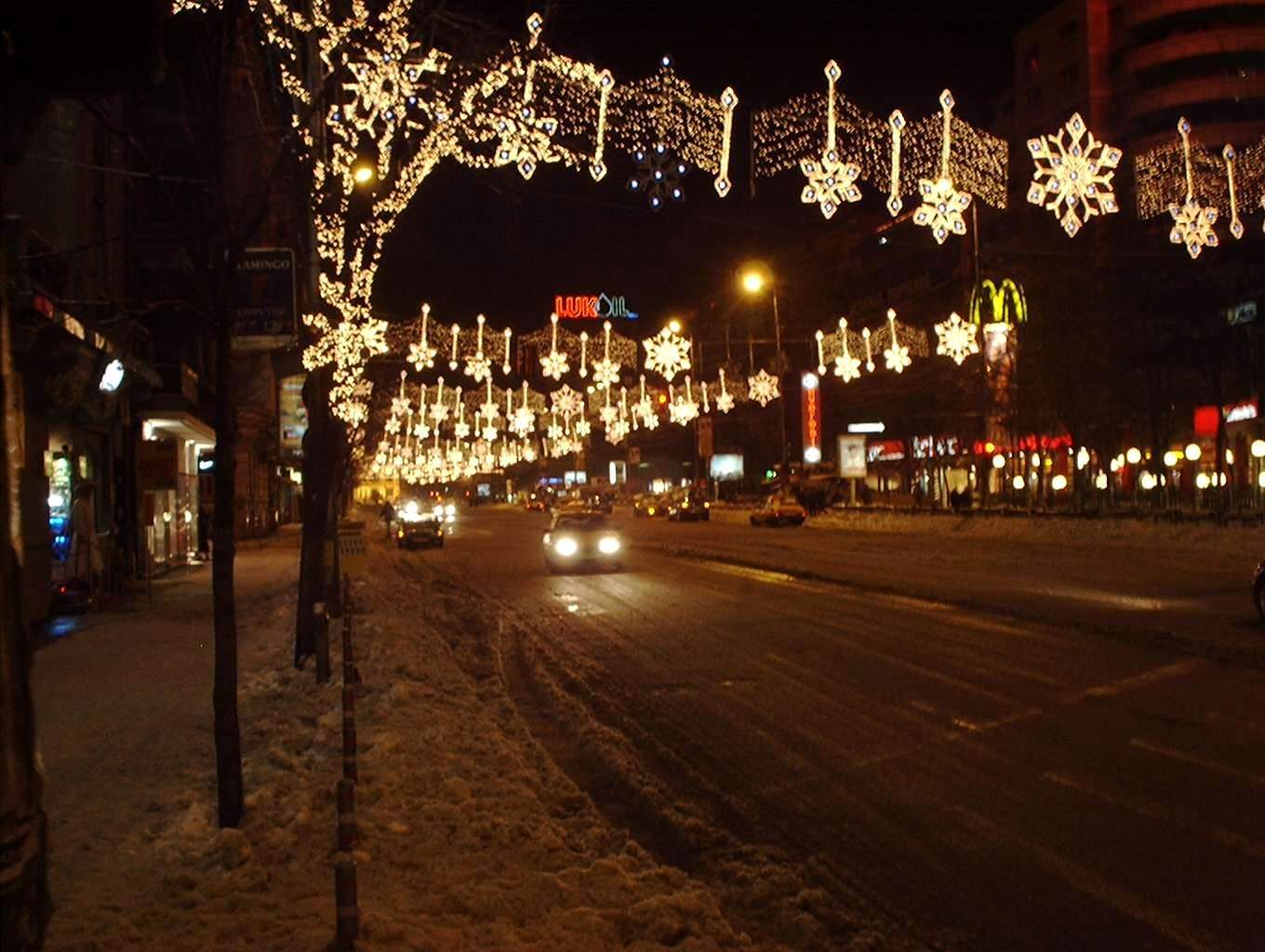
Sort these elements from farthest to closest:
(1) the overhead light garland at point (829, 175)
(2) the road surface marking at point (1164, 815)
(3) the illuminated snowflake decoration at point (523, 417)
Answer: (3) the illuminated snowflake decoration at point (523, 417)
(1) the overhead light garland at point (829, 175)
(2) the road surface marking at point (1164, 815)

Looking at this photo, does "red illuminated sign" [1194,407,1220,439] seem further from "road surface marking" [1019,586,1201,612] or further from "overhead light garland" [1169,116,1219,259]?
"road surface marking" [1019,586,1201,612]

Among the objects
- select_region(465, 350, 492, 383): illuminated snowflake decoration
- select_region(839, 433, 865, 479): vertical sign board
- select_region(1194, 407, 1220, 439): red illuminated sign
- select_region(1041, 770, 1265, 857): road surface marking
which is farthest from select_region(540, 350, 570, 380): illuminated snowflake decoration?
select_region(1041, 770, 1265, 857): road surface marking

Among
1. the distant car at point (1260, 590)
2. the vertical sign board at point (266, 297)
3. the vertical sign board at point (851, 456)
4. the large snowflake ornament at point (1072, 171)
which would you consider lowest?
the distant car at point (1260, 590)

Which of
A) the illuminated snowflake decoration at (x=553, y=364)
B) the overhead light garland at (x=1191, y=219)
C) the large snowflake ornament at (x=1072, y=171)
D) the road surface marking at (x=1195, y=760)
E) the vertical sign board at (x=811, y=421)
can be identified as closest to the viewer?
the road surface marking at (x=1195, y=760)

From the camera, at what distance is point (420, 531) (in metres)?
46.3

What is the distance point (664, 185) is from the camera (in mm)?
17188

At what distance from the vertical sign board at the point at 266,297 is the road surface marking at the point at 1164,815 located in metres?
8.38

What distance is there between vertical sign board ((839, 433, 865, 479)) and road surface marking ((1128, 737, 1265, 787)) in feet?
166

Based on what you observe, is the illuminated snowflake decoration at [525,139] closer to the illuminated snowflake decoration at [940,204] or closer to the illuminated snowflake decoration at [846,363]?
the illuminated snowflake decoration at [940,204]

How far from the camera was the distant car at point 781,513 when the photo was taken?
5766 cm

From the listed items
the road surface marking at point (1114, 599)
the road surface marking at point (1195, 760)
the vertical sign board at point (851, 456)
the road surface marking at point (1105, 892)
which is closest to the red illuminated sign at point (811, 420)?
the vertical sign board at point (851, 456)

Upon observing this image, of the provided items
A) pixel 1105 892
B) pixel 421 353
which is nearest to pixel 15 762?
pixel 1105 892

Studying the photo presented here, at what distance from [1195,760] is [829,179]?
38.8ft

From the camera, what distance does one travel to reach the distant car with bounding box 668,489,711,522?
225 feet
